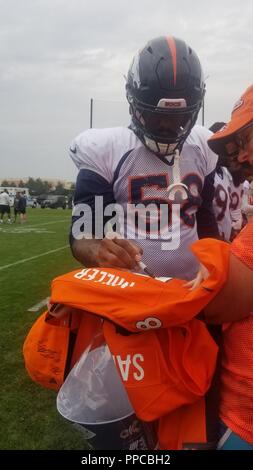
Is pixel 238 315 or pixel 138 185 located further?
pixel 138 185

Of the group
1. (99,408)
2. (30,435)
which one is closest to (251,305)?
(99,408)

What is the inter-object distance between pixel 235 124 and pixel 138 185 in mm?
674

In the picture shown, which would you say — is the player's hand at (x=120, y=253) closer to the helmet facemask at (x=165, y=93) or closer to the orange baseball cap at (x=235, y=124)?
the orange baseball cap at (x=235, y=124)

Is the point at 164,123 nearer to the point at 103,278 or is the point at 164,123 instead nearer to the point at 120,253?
the point at 120,253

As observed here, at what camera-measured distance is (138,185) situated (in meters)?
2.08

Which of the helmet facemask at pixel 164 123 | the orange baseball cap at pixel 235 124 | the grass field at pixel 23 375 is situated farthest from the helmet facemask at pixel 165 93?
the grass field at pixel 23 375

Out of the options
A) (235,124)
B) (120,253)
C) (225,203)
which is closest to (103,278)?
(120,253)

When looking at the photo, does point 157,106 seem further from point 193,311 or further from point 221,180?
point 193,311

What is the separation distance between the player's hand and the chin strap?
0.55 m

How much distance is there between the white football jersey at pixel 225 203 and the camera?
2.57 meters

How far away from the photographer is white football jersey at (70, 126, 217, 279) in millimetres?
2059

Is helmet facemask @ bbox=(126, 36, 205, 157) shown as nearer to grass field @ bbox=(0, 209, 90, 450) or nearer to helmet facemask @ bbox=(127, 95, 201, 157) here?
helmet facemask @ bbox=(127, 95, 201, 157)

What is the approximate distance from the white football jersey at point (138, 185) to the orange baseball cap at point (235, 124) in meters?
0.52

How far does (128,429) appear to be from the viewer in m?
1.57
